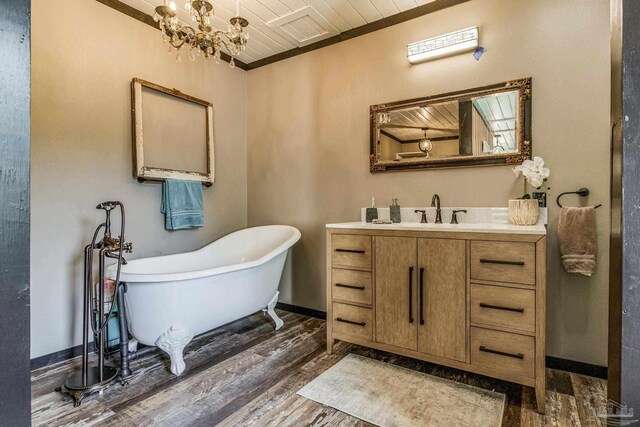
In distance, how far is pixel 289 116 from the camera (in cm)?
327

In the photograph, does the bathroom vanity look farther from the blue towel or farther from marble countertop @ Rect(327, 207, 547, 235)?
the blue towel

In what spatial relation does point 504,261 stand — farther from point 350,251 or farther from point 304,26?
point 304,26

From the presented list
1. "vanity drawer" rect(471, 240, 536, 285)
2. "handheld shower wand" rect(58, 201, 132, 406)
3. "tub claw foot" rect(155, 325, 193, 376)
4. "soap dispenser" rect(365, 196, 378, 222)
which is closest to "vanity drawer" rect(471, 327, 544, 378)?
"vanity drawer" rect(471, 240, 536, 285)

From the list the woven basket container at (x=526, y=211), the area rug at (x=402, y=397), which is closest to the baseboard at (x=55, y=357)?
the area rug at (x=402, y=397)

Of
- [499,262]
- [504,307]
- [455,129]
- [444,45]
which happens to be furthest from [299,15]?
[504,307]

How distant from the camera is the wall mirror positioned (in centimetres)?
219

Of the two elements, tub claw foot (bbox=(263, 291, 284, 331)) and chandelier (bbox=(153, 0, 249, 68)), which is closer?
chandelier (bbox=(153, 0, 249, 68))

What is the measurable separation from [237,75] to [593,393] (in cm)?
383

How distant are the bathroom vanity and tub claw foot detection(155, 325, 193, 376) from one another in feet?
3.21

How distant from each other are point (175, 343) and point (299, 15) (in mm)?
2599

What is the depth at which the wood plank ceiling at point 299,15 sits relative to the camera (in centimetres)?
250

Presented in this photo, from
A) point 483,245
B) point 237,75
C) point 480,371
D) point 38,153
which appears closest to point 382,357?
point 480,371

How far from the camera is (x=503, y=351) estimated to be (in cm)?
175

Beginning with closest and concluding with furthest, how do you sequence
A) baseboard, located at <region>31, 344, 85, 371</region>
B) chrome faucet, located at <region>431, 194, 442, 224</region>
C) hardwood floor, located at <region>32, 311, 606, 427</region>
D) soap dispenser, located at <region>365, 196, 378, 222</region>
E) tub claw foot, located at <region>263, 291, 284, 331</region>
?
hardwood floor, located at <region>32, 311, 606, 427</region>
baseboard, located at <region>31, 344, 85, 371</region>
chrome faucet, located at <region>431, 194, 442, 224</region>
soap dispenser, located at <region>365, 196, 378, 222</region>
tub claw foot, located at <region>263, 291, 284, 331</region>
